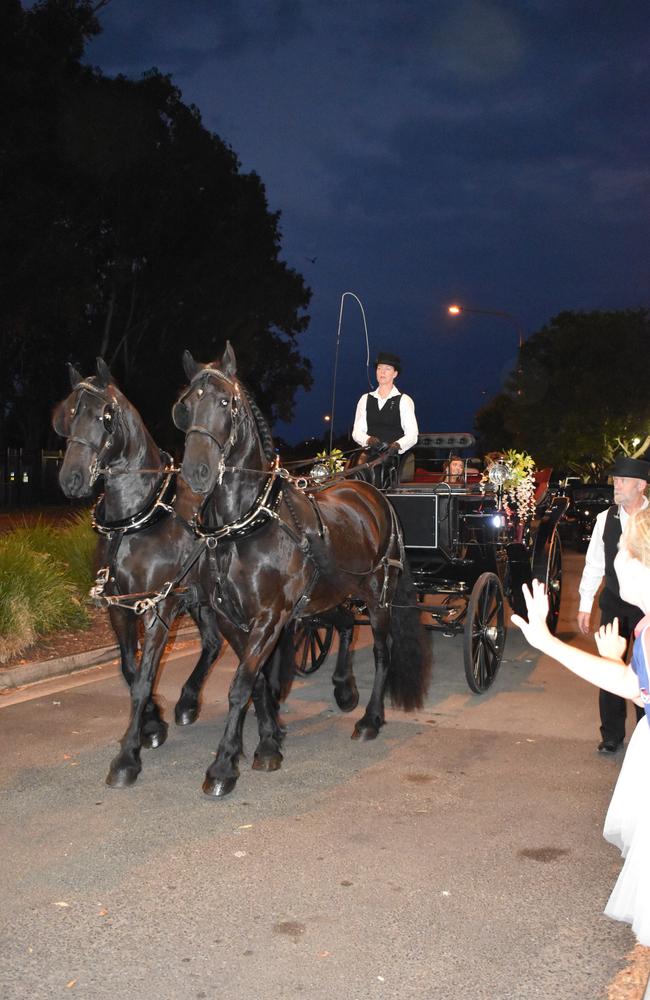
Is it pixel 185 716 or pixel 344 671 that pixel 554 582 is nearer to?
pixel 344 671

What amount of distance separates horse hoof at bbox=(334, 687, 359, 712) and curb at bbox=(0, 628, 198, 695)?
2.17 meters

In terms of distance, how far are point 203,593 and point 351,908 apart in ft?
9.22

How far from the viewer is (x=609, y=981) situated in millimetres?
3371

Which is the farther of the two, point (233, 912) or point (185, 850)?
point (185, 850)

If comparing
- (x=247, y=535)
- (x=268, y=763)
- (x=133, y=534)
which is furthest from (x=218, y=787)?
(x=133, y=534)

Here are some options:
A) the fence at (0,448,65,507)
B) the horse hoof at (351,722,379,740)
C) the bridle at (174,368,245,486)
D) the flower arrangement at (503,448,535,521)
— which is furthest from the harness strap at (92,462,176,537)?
the fence at (0,448,65,507)

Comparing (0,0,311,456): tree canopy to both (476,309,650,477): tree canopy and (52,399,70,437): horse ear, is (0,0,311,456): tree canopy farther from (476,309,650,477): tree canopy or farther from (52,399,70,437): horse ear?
(476,309,650,477): tree canopy

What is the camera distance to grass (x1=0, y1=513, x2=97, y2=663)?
29.1ft

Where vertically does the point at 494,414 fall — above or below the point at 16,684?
above

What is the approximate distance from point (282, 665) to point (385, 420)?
2537mm

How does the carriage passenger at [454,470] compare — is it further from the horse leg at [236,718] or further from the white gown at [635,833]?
the white gown at [635,833]

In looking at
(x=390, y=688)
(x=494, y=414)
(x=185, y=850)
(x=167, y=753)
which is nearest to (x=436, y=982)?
(x=185, y=850)

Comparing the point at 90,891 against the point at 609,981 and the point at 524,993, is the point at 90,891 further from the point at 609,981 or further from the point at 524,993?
the point at 609,981

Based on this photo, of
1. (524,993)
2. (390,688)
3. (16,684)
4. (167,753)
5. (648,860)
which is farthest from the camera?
(16,684)
